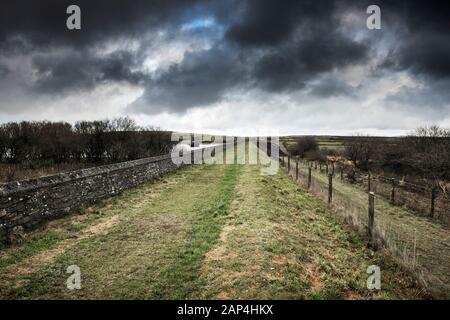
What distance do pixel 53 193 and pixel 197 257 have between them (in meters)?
5.94

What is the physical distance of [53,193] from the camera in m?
9.64

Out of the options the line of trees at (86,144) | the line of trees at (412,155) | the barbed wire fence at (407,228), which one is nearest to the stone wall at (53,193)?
the barbed wire fence at (407,228)

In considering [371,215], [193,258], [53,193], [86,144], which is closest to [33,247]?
[53,193]

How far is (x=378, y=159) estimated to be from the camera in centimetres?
3625

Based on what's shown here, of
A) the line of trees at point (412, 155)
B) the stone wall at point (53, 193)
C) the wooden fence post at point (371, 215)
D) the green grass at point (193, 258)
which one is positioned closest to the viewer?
the green grass at point (193, 258)

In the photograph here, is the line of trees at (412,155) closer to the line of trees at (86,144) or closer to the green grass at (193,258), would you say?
the green grass at (193,258)

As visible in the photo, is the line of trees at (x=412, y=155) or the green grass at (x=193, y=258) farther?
the line of trees at (x=412, y=155)

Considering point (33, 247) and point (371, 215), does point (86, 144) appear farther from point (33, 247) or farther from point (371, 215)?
point (371, 215)

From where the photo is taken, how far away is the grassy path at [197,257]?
5.30 metres

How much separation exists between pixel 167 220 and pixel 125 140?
3853cm

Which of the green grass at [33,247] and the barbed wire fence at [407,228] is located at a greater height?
the green grass at [33,247]

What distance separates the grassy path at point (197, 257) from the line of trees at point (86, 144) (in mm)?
34753

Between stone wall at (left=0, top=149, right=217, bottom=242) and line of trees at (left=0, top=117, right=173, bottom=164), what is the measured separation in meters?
30.5
